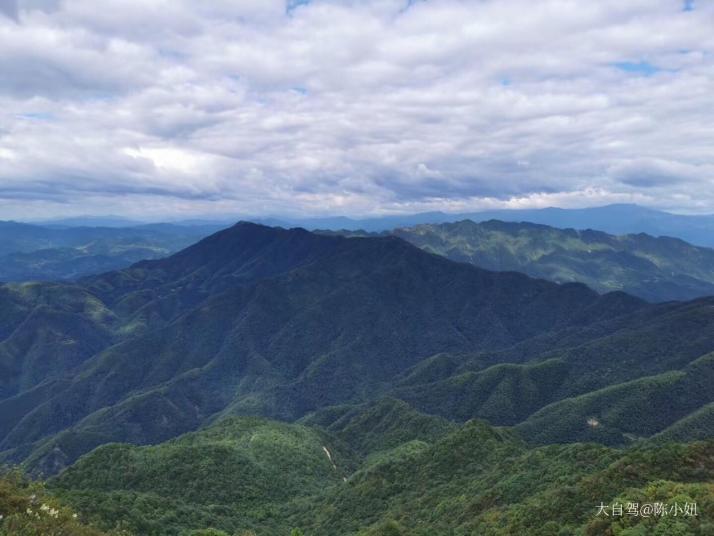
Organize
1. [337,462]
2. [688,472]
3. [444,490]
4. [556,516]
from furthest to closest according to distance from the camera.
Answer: [337,462], [444,490], [688,472], [556,516]

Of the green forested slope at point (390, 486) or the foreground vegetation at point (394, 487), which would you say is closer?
the foreground vegetation at point (394, 487)

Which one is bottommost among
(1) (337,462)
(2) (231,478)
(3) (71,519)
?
(1) (337,462)

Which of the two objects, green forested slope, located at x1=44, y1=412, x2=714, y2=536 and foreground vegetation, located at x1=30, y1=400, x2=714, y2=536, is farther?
green forested slope, located at x1=44, y1=412, x2=714, y2=536

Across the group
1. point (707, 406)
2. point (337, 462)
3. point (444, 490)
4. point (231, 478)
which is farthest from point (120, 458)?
point (707, 406)

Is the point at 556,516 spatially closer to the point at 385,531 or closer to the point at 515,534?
the point at 515,534

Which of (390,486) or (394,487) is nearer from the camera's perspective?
(394,487)

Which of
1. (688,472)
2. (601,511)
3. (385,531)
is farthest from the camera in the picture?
(385,531)

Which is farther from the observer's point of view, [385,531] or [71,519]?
[385,531]

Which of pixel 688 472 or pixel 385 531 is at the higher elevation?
pixel 688 472

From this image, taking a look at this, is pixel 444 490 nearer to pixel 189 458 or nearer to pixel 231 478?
pixel 231 478
